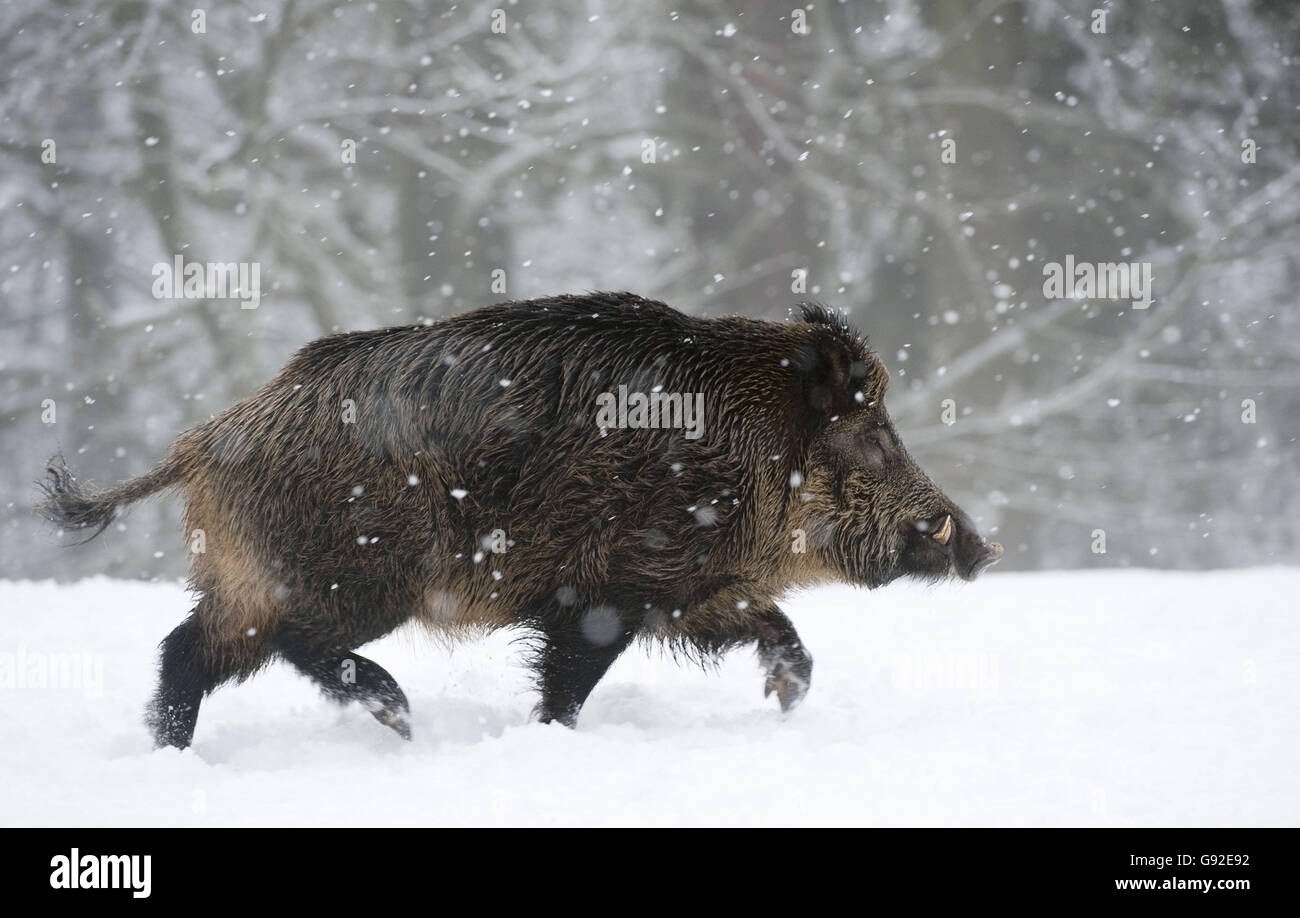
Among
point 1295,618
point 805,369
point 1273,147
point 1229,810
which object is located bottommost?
point 1229,810

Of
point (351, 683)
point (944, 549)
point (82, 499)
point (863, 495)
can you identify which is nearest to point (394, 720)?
point (351, 683)

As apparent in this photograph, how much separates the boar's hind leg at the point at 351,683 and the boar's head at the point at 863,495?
1701 millimetres

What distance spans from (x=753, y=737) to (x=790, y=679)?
1.86 feet

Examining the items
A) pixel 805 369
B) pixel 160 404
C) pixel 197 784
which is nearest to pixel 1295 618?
pixel 805 369

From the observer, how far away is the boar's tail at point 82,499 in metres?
4.40

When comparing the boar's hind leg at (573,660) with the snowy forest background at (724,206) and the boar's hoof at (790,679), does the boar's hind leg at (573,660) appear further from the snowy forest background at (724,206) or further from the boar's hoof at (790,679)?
the snowy forest background at (724,206)

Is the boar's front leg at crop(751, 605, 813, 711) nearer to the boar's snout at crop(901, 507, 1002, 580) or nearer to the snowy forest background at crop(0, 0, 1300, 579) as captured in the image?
the boar's snout at crop(901, 507, 1002, 580)

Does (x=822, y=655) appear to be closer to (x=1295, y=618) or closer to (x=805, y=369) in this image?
(x=805, y=369)

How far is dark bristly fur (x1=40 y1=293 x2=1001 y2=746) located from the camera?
13.5ft

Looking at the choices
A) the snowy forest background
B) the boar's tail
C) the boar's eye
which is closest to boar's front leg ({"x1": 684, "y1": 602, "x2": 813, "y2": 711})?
the boar's eye

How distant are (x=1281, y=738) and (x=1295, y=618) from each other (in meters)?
2.15

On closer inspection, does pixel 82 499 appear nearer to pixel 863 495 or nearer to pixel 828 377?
pixel 828 377

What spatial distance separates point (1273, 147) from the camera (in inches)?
517

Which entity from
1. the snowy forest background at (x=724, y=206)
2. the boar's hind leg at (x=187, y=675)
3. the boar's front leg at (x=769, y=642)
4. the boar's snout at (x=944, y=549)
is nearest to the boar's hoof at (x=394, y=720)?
the boar's hind leg at (x=187, y=675)
